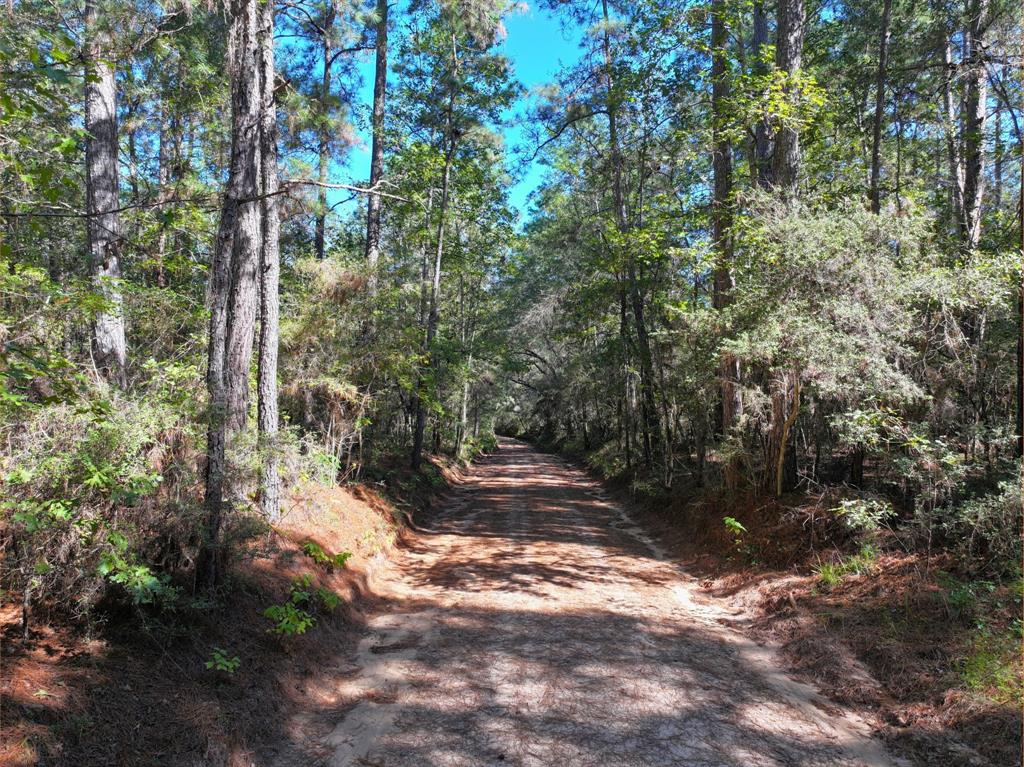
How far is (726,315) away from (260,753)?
23.8 ft

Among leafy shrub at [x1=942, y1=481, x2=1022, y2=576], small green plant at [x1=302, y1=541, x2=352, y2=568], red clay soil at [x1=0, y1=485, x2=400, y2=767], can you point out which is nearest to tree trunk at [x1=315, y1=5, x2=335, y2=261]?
small green plant at [x1=302, y1=541, x2=352, y2=568]

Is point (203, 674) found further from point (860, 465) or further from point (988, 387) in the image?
point (988, 387)

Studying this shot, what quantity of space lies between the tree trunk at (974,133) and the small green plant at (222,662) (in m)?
10.5

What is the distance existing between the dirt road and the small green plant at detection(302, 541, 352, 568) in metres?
0.90

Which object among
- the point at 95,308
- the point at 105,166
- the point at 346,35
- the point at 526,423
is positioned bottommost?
the point at 526,423

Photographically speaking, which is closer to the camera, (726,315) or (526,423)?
(726,315)

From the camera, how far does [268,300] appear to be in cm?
773

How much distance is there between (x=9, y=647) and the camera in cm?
324

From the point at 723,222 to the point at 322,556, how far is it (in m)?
9.34

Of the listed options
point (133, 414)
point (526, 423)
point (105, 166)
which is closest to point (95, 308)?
point (133, 414)

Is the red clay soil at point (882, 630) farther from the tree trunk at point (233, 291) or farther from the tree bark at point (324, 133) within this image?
the tree bark at point (324, 133)

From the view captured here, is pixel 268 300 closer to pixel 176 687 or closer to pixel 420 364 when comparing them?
pixel 176 687

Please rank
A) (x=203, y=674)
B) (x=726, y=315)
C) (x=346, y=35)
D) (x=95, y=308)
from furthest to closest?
(x=346, y=35), (x=726, y=315), (x=95, y=308), (x=203, y=674)

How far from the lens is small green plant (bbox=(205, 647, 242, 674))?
3.96 metres
